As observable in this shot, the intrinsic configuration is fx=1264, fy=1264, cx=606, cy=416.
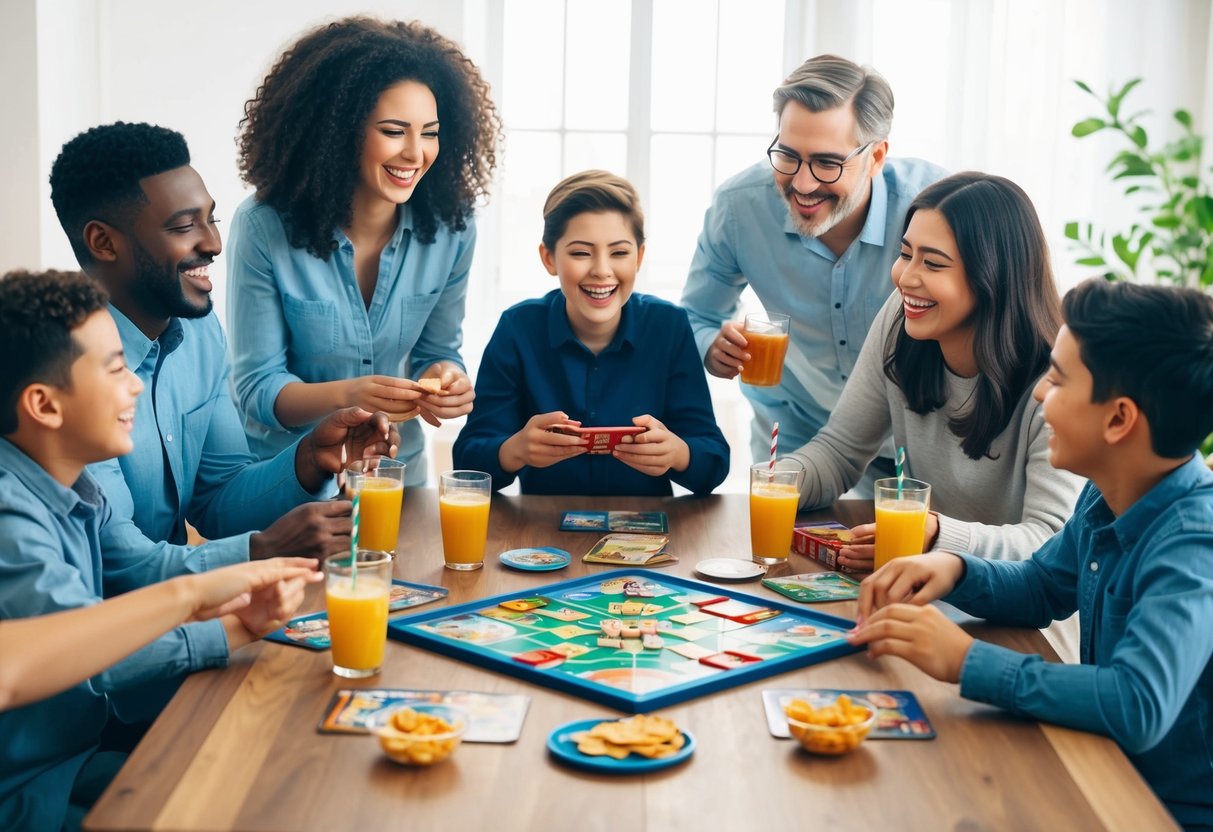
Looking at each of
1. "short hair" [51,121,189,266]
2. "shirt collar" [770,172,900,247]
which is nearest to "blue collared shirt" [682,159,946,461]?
"shirt collar" [770,172,900,247]

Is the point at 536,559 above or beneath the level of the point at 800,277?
beneath

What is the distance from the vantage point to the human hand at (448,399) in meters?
2.58

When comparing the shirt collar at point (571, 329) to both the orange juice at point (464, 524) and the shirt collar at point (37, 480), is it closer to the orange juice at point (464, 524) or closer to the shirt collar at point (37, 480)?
the orange juice at point (464, 524)

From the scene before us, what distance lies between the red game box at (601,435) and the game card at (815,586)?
55cm

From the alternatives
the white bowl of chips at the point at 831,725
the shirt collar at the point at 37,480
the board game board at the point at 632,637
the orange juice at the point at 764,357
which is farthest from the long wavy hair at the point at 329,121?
the white bowl of chips at the point at 831,725

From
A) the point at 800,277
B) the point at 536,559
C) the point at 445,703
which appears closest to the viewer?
the point at 445,703

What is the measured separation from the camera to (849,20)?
5.00 metres

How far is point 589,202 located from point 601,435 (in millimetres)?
632

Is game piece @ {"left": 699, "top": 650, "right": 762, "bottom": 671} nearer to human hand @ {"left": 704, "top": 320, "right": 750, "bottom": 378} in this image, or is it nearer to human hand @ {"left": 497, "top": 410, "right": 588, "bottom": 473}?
human hand @ {"left": 497, "top": 410, "right": 588, "bottom": 473}

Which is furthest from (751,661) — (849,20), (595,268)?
(849,20)

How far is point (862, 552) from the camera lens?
2.18 m

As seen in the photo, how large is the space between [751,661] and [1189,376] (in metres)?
0.71

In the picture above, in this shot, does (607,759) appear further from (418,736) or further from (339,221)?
(339,221)

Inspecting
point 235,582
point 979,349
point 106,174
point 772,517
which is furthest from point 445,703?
point 979,349
